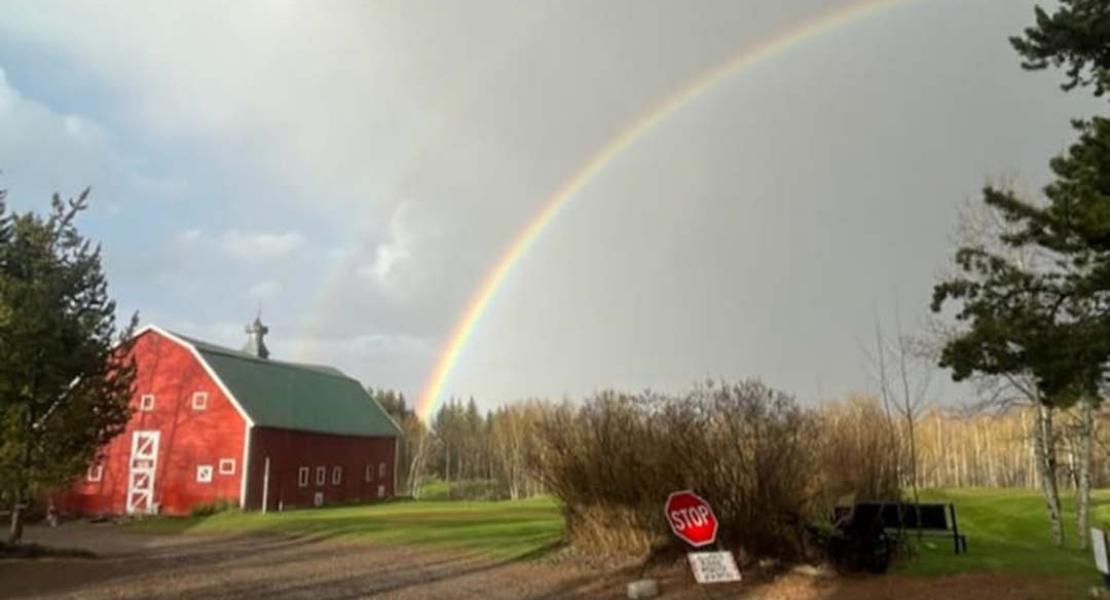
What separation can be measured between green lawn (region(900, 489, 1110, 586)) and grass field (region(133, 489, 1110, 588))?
1 centimetres

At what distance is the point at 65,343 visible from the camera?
60.6 feet

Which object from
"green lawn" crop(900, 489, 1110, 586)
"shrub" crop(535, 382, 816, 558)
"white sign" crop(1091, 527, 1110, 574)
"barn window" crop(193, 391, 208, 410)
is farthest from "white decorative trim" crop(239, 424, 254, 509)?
"white sign" crop(1091, 527, 1110, 574)

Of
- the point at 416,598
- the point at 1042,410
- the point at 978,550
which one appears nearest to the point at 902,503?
the point at 978,550

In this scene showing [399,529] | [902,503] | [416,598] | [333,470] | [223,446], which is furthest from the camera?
[333,470]

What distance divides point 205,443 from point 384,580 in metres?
23.6

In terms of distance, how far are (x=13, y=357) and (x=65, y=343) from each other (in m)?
1.20

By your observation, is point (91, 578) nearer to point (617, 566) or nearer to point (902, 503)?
point (617, 566)

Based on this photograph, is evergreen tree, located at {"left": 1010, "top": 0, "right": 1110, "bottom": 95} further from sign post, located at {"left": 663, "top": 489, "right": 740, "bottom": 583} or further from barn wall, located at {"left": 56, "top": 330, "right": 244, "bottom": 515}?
barn wall, located at {"left": 56, "top": 330, "right": 244, "bottom": 515}

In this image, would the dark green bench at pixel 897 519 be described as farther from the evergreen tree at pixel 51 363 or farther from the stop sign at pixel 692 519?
the evergreen tree at pixel 51 363

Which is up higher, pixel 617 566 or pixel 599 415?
pixel 599 415

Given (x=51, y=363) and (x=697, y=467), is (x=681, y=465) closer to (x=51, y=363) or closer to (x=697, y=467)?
(x=697, y=467)

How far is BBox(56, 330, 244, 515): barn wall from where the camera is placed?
34463 millimetres

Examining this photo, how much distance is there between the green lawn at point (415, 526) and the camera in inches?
802

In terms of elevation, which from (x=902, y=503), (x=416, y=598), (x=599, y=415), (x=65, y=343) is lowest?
(x=416, y=598)
